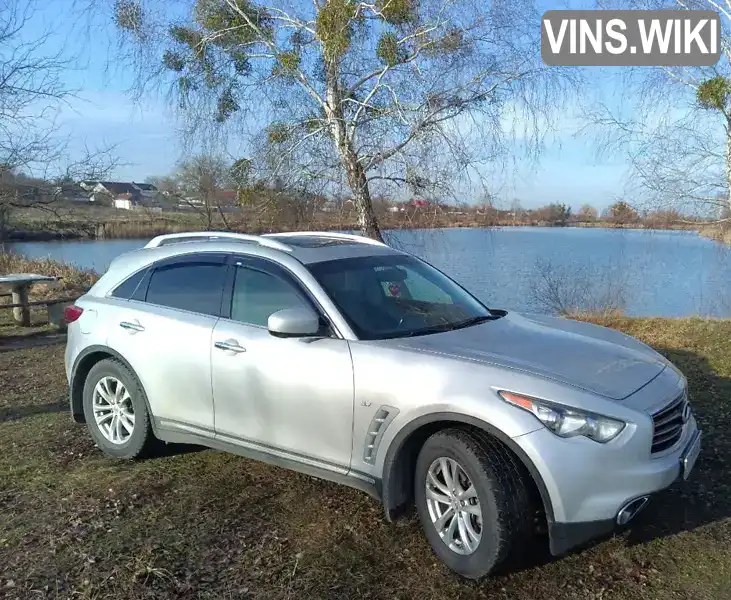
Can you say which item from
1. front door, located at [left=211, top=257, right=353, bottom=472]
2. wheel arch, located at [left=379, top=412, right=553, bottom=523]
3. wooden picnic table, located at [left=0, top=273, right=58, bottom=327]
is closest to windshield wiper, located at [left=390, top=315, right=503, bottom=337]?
front door, located at [left=211, top=257, right=353, bottom=472]

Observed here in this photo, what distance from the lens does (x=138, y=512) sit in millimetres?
4039

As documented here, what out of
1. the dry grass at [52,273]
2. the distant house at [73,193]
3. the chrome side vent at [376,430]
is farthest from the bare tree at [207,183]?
the chrome side vent at [376,430]

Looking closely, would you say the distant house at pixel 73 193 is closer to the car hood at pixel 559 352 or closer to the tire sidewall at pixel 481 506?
the car hood at pixel 559 352

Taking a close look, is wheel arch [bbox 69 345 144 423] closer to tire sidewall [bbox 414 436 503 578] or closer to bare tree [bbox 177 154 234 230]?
tire sidewall [bbox 414 436 503 578]

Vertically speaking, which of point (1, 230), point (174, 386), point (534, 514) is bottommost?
point (534, 514)

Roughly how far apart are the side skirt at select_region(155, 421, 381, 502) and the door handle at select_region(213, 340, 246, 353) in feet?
1.91

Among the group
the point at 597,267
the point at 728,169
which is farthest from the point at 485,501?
the point at 597,267

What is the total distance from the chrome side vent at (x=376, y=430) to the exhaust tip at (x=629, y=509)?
3.84 feet

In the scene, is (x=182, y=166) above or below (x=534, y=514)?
above

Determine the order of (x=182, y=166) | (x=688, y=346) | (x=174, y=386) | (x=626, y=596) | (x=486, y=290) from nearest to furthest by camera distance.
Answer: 1. (x=626, y=596)
2. (x=174, y=386)
3. (x=688, y=346)
4. (x=182, y=166)
5. (x=486, y=290)

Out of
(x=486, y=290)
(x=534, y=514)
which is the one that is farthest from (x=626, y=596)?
(x=486, y=290)

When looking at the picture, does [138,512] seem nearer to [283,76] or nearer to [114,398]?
[114,398]

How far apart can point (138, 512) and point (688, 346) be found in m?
7.41

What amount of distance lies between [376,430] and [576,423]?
1048 millimetres
